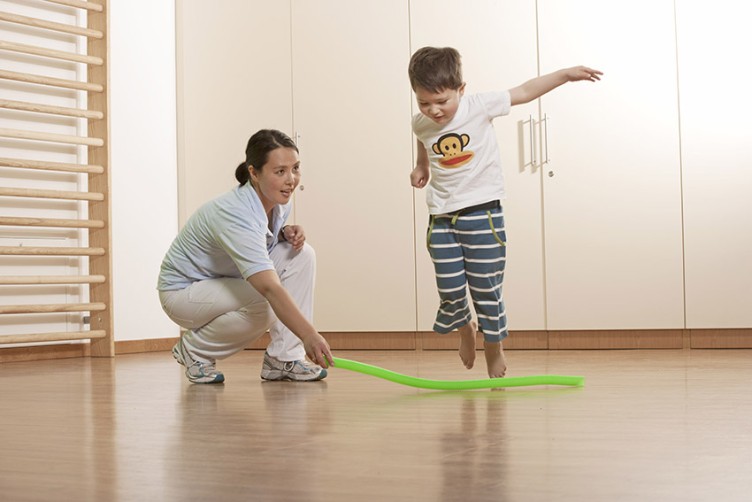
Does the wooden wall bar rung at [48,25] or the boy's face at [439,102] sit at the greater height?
the wooden wall bar rung at [48,25]

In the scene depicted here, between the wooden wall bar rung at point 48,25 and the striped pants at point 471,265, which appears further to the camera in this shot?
the wooden wall bar rung at point 48,25

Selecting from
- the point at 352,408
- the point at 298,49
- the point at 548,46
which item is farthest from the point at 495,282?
the point at 298,49

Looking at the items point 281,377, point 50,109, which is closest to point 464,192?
point 281,377

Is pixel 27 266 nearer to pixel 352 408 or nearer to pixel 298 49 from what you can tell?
pixel 298 49

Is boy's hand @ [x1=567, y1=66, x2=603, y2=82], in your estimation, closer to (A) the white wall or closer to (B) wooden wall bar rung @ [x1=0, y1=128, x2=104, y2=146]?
(B) wooden wall bar rung @ [x1=0, y1=128, x2=104, y2=146]

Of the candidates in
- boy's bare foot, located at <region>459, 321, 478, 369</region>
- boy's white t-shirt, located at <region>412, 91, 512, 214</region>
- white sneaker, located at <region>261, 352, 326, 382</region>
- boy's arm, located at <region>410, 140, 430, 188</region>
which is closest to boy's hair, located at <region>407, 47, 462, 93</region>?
boy's white t-shirt, located at <region>412, 91, 512, 214</region>

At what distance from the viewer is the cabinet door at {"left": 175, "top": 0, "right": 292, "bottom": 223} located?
4.60 meters

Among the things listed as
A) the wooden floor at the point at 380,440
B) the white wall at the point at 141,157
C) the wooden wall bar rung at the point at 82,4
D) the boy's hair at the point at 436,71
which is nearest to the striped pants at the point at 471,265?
the wooden floor at the point at 380,440

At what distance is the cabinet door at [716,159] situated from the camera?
3.77 m

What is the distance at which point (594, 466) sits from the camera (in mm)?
1262

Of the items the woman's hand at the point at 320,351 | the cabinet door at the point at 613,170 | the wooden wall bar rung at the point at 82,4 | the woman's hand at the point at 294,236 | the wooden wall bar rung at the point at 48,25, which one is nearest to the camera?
the woman's hand at the point at 320,351

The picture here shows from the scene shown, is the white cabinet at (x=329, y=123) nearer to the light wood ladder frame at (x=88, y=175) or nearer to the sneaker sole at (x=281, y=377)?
the light wood ladder frame at (x=88, y=175)

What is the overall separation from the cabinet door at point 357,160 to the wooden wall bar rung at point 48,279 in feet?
3.29

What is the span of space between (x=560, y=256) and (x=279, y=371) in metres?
1.73
